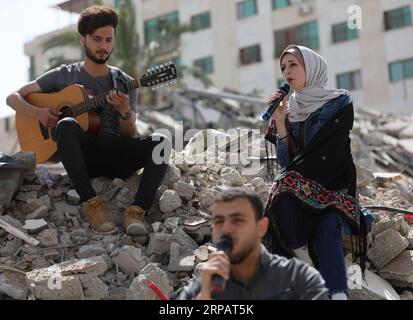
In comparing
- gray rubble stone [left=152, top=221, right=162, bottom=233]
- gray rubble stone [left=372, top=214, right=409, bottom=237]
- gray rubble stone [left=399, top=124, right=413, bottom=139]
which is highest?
gray rubble stone [left=152, top=221, right=162, bottom=233]

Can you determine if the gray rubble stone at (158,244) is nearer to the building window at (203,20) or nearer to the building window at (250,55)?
the building window at (250,55)

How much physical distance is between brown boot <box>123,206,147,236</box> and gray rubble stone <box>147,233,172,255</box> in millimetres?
102

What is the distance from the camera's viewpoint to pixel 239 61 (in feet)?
104

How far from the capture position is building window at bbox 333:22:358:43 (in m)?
28.8

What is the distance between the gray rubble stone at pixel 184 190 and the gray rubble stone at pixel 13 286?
1418 mm

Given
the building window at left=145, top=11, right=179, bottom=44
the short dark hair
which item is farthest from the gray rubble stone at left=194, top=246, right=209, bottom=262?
the building window at left=145, top=11, right=179, bottom=44

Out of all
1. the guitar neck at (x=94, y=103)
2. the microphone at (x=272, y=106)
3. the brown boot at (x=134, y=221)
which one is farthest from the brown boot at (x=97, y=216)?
the microphone at (x=272, y=106)

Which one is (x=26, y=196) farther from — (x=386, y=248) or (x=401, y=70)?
(x=401, y=70)

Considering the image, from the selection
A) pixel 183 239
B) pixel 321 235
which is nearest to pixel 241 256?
A: pixel 321 235

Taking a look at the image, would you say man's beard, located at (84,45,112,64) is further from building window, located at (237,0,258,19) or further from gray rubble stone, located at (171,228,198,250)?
building window, located at (237,0,258,19)

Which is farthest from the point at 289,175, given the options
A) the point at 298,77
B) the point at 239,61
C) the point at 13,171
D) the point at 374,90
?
the point at 239,61

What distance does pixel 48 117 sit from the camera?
17.7 feet

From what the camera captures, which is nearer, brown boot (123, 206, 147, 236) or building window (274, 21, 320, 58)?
brown boot (123, 206, 147, 236)

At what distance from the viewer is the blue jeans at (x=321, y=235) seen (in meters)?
3.82
